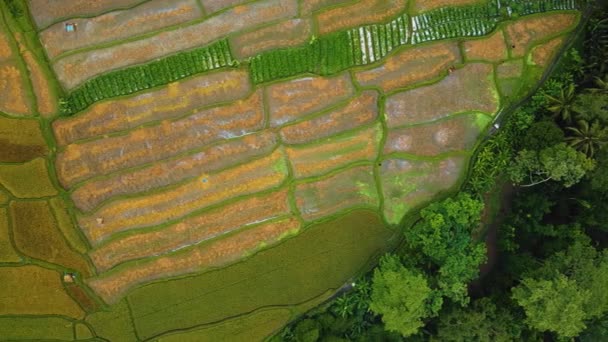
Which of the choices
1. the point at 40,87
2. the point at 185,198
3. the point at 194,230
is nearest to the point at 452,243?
the point at 194,230

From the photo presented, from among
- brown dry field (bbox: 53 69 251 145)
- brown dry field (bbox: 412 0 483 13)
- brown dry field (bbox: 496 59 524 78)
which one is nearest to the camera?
brown dry field (bbox: 53 69 251 145)

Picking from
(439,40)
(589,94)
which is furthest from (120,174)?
(589,94)

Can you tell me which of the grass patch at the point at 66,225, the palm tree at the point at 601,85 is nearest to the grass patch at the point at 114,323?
the grass patch at the point at 66,225

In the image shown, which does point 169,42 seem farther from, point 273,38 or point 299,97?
point 299,97

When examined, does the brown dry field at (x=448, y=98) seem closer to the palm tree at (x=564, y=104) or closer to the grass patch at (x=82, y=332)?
the palm tree at (x=564, y=104)

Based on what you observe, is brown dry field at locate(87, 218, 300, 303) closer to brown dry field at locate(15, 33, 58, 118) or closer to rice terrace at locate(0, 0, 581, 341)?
rice terrace at locate(0, 0, 581, 341)

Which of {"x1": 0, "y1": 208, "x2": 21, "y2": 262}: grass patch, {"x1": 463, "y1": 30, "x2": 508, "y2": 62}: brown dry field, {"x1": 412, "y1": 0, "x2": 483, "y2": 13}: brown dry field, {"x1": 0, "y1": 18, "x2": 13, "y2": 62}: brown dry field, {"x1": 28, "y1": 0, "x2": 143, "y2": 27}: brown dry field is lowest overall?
{"x1": 0, "y1": 208, "x2": 21, "y2": 262}: grass patch

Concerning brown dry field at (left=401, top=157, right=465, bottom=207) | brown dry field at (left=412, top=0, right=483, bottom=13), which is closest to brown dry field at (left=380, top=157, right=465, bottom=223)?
brown dry field at (left=401, top=157, right=465, bottom=207)
